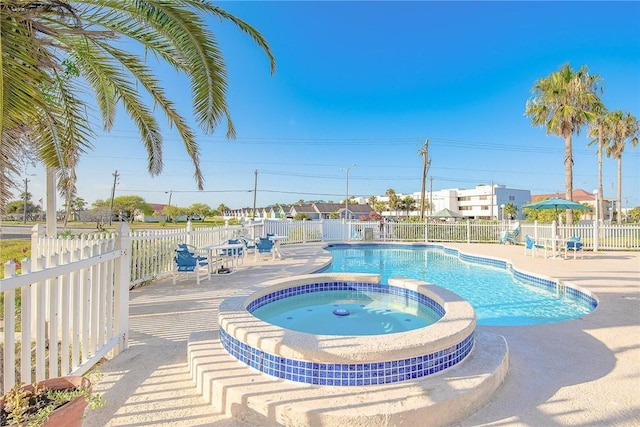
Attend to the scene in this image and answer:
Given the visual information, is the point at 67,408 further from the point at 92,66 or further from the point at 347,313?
the point at 92,66

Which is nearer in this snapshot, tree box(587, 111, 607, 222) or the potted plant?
the potted plant

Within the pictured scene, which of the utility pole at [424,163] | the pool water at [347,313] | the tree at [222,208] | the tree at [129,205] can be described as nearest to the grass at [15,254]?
the pool water at [347,313]

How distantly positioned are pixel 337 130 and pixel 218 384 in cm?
2848

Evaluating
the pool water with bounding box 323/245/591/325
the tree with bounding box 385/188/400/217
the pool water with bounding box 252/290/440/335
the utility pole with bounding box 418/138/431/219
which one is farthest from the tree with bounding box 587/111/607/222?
the tree with bounding box 385/188/400/217

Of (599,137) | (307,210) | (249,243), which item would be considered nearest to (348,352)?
(249,243)

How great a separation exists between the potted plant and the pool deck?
1.57ft

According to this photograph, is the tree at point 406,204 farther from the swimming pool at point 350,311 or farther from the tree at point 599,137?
the swimming pool at point 350,311

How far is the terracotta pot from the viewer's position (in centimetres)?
171

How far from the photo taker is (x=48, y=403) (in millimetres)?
1836

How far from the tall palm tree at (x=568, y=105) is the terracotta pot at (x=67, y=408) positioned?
1883cm

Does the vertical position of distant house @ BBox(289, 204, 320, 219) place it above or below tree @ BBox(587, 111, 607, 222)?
below

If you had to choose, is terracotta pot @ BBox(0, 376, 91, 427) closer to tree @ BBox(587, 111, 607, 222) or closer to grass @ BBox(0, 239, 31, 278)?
grass @ BBox(0, 239, 31, 278)

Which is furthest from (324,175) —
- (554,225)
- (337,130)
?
(554,225)

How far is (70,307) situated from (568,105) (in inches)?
771
